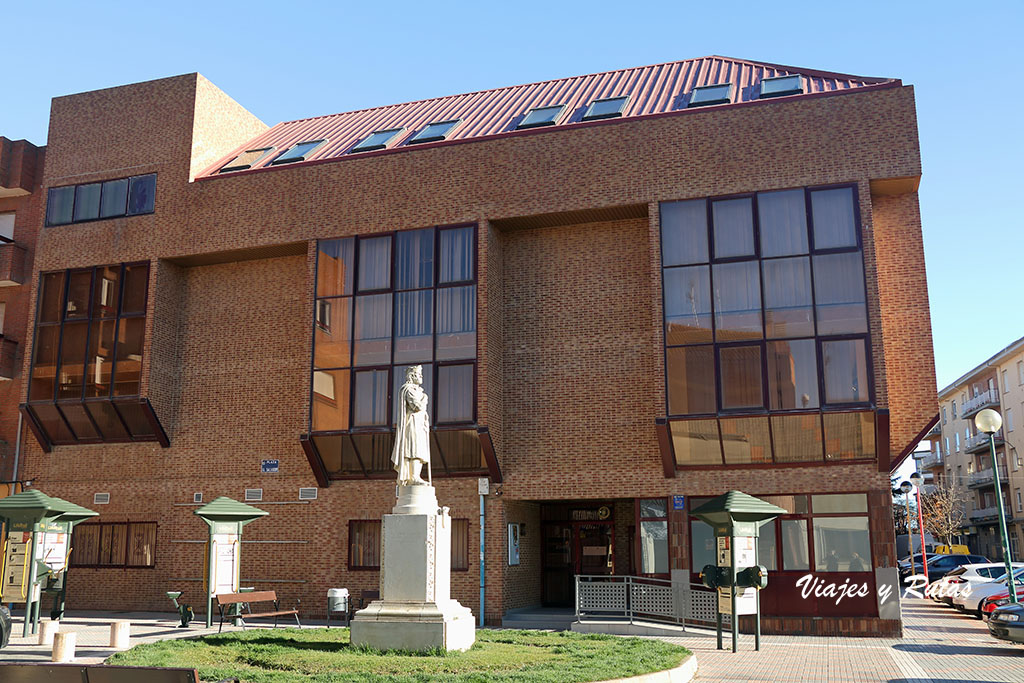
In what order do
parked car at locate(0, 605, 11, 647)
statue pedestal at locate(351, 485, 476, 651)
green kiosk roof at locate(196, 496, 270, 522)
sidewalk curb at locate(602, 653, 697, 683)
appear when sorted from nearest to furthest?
sidewalk curb at locate(602, 653, 697, 683) < statue pedestal at locate(351, 485, 476, 651) < parked car at locate(0, 605, 11, 647) < green kiosk roof at locate(196, 496, 270, 522)

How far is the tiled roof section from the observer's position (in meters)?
23.5

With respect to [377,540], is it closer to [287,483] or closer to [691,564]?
[287,483]

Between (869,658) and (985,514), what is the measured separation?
51467 mm

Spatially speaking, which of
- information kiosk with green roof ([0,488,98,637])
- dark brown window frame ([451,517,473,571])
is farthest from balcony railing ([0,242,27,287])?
dark brown window frame ([451,517,473,571])

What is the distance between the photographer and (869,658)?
14891mm

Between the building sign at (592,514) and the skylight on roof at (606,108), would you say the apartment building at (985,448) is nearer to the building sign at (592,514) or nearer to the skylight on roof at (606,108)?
the building sign at (592,514)

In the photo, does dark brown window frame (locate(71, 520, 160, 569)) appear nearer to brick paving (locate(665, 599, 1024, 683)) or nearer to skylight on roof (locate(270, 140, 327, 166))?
skylight on roof (locate(270, 140, 327, 166))

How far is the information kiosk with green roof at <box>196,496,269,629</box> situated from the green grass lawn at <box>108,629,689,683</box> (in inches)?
183

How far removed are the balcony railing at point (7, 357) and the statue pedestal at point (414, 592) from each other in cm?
1732

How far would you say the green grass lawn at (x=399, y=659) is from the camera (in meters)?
11.1

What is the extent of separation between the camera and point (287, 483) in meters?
23.2

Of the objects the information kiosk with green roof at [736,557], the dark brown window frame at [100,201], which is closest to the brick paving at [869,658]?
the information kiosk with green roof at [736,557]

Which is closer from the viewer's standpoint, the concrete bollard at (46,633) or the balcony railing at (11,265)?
the concrete bollard at (46,633)

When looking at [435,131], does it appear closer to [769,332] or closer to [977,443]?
[769,332]
